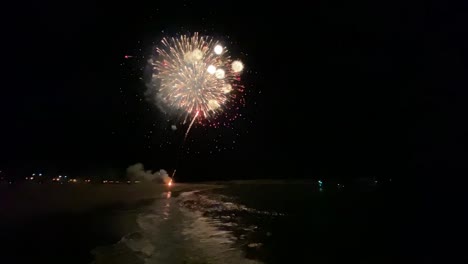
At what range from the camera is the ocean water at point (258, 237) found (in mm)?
15125

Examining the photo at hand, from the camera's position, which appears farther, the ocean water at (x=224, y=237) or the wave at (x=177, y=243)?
the ocean water at (x=224, y=237)

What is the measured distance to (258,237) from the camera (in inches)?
738

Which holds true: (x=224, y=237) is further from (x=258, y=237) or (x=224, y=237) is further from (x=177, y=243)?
(x=177, y=243)

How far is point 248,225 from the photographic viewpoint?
72.4 ft

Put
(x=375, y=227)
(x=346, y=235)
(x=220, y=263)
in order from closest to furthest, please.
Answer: (x=220, y=263) → (x=346, y=235) → (x=375, y=227)

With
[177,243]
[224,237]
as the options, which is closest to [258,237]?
[224,237]

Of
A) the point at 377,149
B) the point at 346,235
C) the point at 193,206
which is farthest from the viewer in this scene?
the point at 377,149

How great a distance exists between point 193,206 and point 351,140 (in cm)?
6476

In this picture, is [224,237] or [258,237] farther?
[258,237]

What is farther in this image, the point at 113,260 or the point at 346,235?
the point at 346,235

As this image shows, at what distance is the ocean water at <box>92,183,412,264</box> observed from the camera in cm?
1512

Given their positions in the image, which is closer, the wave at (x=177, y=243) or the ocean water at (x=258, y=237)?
the wave at (x=177, y=243)

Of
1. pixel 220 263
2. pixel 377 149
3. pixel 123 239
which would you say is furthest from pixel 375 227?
pixel 377 149

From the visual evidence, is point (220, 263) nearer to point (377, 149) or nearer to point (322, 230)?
point (322, 230)
